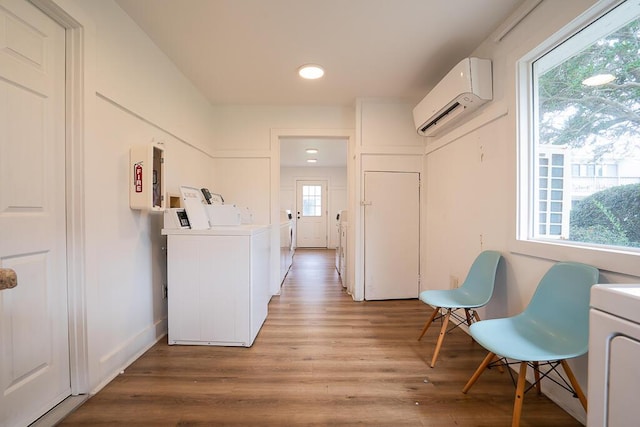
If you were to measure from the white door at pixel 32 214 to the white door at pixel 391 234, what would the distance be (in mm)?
2602

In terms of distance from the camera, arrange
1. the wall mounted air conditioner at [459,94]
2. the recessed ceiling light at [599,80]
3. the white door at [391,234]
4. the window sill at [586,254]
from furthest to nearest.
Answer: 1. the white door at [391,234]
2. the wall mounted air conditioner at [459,94]
3. the recessed ceiling light at [599,80]
4. the window sill at [586,254]

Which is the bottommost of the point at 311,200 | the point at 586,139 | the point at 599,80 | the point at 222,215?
the point at 222,215

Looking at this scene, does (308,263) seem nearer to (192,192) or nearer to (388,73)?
(192,192)

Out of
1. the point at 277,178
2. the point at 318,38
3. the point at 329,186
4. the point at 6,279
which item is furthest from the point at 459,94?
the point at 329,186

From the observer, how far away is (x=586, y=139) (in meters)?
1.39

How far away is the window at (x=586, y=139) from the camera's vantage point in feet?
3.94

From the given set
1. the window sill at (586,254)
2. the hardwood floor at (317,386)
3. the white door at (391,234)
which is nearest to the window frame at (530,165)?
the window sill at (586,254)

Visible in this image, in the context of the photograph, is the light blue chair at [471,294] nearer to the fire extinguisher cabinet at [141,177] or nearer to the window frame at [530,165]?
the window frame at [530,165]

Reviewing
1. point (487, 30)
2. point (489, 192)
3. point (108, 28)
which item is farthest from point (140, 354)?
point (487, 30)

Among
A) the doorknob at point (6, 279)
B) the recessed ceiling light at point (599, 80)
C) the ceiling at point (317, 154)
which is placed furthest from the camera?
the ceiling at point (317, 154)

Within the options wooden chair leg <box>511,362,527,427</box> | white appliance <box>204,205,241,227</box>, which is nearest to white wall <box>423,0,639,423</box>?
wooden chair leg <box>511,362,527,427</box>

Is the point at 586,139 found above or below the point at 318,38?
below

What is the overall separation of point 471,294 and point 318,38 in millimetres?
2251

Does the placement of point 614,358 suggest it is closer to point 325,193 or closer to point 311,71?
point 311,71
